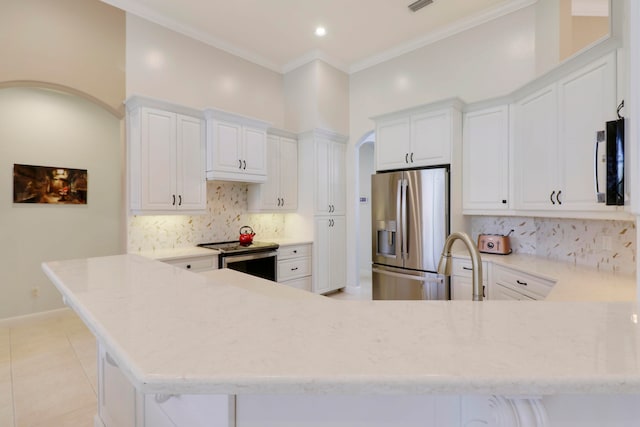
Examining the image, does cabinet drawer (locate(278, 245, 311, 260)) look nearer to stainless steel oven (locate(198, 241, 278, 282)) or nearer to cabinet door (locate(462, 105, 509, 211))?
stainless steel oven (locate(198, 241, 278, 282))

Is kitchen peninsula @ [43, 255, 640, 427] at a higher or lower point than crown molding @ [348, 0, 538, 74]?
lower

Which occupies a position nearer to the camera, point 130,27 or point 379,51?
point 130,27

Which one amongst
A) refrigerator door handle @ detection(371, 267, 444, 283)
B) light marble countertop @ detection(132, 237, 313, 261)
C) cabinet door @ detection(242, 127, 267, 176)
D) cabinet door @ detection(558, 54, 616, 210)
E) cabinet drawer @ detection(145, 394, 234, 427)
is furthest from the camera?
cabinet door @ detection(242, 127, 267, 176)

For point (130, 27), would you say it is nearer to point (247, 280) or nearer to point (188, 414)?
point (247, 280)

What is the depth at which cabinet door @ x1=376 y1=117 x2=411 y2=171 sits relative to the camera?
3.71 m

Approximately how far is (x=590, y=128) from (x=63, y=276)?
3.11 metres

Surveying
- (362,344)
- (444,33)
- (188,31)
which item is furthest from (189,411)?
(444,33)

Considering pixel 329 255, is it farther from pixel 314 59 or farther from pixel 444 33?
pixel 444 33

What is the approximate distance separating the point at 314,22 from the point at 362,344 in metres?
4.23

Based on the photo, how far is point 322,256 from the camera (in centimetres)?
461

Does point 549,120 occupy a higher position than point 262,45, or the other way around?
point 262,45

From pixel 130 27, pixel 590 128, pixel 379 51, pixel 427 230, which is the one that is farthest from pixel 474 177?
pixel 130 27

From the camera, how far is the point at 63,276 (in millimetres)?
1124

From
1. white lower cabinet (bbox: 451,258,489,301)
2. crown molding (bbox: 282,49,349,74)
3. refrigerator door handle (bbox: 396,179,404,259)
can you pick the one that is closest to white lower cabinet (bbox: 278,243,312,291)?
refrigerator door handle (bbox: 396,179,404,259)
